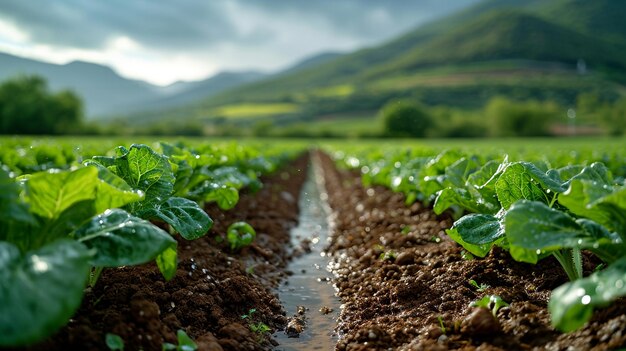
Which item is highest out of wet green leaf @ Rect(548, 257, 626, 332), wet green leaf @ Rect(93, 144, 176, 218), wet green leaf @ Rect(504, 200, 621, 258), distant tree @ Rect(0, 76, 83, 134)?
distant tree @ Rect(0, 76, 83, 134)

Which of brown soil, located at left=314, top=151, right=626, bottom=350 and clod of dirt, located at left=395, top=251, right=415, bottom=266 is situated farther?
clod of dirt, located at left=395, top=251, right=415, bottom=266

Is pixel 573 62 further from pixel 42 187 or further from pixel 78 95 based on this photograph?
pixel 42 187

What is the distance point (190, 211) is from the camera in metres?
3.52

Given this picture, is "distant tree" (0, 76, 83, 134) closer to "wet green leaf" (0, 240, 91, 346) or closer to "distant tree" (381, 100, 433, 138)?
"distant tree" (381, 100, 433, 138)

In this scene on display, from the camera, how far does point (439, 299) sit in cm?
382

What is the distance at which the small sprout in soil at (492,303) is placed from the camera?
3.15 metres

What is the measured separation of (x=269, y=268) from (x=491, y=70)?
12940cm

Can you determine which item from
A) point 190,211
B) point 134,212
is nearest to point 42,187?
point 134,212

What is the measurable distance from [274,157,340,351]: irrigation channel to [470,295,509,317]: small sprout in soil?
3.63 ft

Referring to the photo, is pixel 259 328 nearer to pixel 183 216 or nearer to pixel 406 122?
pixel 183 216

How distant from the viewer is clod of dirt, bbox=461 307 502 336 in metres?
2.90

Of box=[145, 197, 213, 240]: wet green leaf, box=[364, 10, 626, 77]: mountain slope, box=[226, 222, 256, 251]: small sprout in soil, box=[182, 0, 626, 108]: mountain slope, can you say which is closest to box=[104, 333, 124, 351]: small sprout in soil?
box=[145, 197, 213, 240]: wet green leaf

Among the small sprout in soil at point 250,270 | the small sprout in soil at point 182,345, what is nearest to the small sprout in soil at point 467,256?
the small sprout in soil at point 250,270

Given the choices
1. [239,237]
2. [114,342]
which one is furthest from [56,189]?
[239,237]
